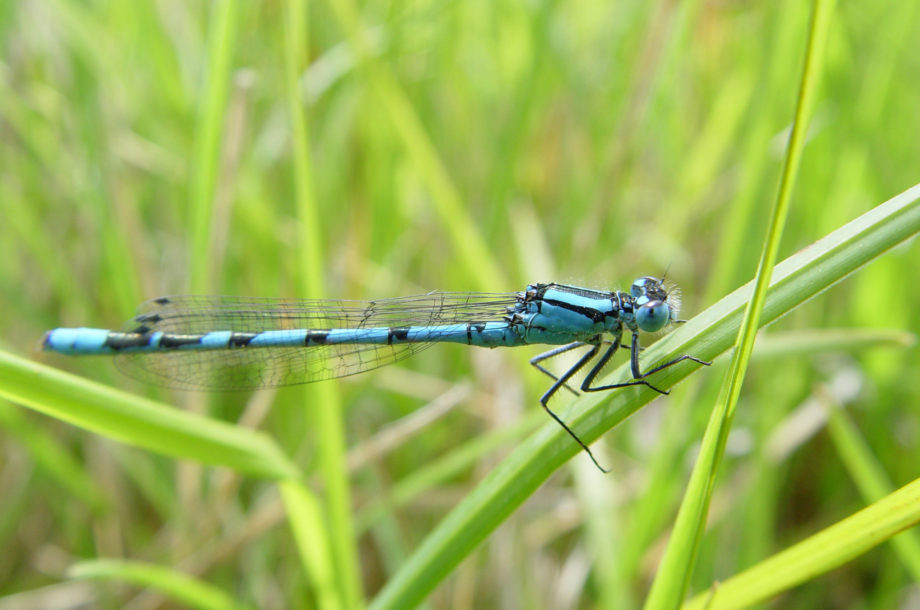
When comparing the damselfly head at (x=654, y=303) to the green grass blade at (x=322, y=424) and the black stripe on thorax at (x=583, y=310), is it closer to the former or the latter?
the black stripe on thorax at (x=583, y=310)

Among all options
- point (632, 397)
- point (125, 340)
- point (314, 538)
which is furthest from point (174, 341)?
point (632, 397)

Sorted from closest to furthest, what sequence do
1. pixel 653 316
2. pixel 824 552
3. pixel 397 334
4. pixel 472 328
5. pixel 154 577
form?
pixel 824 552, pixel 154 577, pixel 653 316, pixel 472 328, pixel 397 334

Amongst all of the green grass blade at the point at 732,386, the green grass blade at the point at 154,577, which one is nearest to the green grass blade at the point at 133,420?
the green grass blade at the point at 154,577

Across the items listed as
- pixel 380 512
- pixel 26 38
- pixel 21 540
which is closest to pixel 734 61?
pixel 380 512

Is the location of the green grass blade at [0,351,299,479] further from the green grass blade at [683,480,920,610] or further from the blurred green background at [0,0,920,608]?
the green grass blade at [683,480,920,610]

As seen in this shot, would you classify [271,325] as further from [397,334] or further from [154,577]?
[154,577]

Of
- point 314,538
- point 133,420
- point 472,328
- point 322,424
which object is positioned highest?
point 472,328

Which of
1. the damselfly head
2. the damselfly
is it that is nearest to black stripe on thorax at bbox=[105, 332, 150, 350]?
the damselfly
